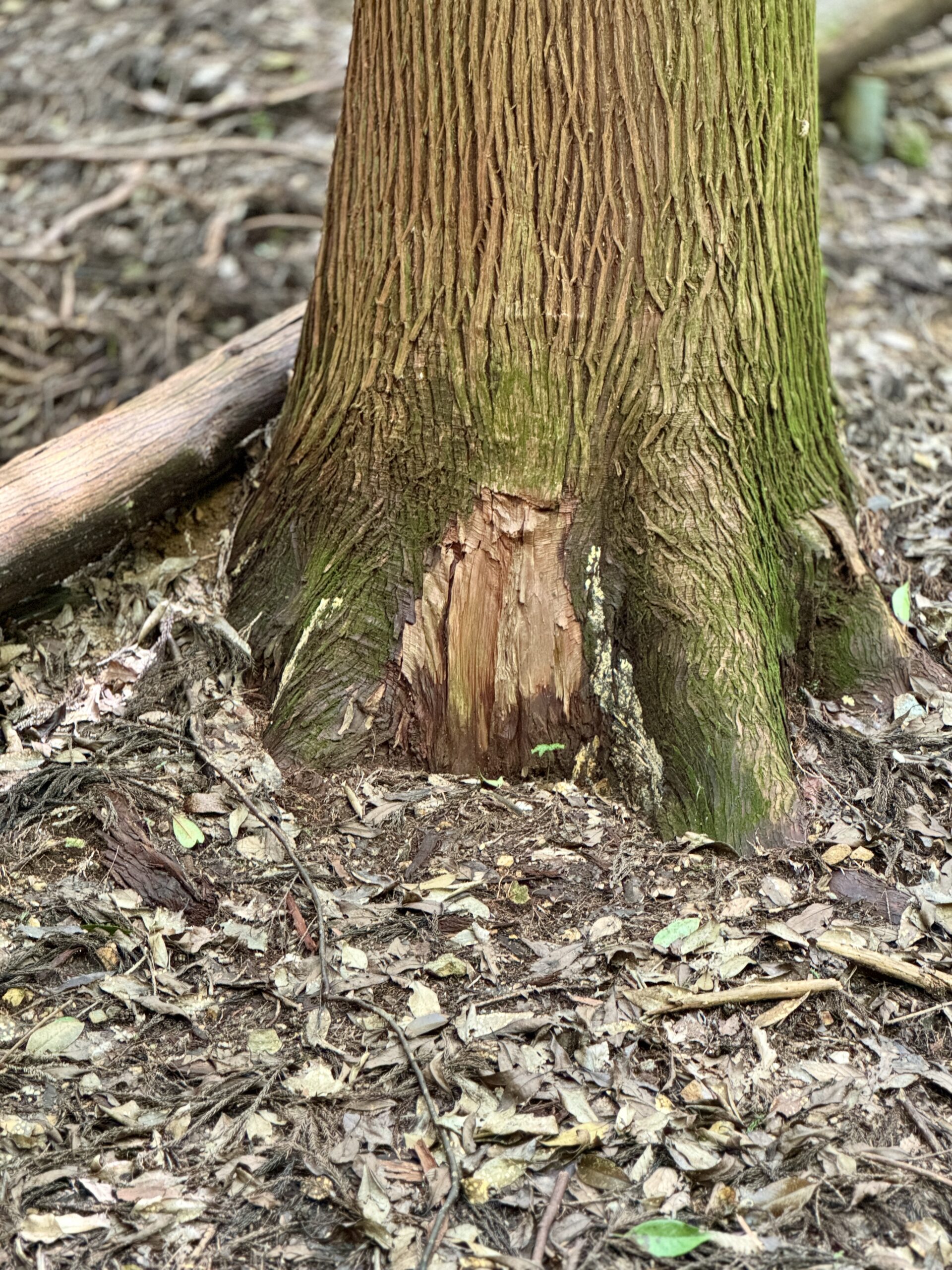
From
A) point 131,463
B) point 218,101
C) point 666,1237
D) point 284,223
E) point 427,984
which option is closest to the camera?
point 666,1237

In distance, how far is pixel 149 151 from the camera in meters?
6.67

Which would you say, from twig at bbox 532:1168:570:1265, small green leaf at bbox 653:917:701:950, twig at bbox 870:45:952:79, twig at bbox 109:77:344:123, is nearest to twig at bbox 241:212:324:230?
twig at bbox 109:77:344:123

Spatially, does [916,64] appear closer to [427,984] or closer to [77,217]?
[77,217]

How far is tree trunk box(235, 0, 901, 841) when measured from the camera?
9.24 feet

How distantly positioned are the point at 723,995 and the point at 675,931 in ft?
0.65

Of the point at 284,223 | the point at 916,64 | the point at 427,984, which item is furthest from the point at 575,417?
the point at 916,64

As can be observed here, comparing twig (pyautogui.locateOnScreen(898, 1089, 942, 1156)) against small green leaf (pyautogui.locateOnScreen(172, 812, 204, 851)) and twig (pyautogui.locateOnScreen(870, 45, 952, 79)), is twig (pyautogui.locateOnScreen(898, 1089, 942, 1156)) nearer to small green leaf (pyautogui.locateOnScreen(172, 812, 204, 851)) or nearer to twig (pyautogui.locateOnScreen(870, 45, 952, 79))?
small green leaf (pyautogui.locateOnScreen(172, 812, 204, 851))

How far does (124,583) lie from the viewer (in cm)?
373

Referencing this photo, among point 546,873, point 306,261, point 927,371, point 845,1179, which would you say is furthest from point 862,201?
point 845,1179

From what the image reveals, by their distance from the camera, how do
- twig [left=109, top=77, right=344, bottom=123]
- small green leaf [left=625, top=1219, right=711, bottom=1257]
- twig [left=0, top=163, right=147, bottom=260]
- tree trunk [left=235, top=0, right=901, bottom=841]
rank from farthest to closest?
twig [left=109, top=77, right=344, bottom=123], twig [left=0, top=163, right=147, bottom=260], tree trunk [left=235, top=0, right=901, bottom=841], small green leaf [left=625, top=1219, right=711, bottom=1257]

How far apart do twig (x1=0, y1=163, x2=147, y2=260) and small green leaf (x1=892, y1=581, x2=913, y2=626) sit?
4.75 meters

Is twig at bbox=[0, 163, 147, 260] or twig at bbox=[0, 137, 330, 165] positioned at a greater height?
twig at bbox=[0, 137, 330, 165]

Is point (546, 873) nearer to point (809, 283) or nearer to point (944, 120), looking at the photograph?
point (809, 283)

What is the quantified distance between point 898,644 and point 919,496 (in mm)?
926
